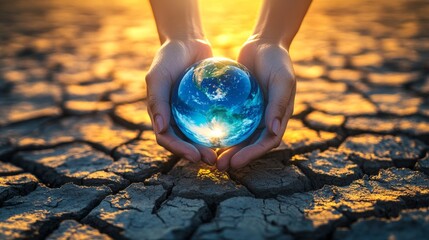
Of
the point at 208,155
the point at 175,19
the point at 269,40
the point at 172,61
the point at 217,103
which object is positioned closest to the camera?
the point at 217,103

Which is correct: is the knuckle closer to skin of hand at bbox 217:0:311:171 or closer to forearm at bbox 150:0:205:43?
skin of hand at bbox 217:0:311:171

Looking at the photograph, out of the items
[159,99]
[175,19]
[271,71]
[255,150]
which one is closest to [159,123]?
[159,99]

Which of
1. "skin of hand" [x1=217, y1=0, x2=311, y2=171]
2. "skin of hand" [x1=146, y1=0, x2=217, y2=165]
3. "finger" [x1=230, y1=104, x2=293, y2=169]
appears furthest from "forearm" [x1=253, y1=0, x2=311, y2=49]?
"finger" [x1=230, y1=104, x2=293, y2=169]

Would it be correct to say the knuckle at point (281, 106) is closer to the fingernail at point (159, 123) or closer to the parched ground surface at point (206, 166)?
the parched ground surface at point (206, 166)

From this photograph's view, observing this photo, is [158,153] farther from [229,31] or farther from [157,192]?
[229,31]

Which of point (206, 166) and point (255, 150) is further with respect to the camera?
point (206, 166)

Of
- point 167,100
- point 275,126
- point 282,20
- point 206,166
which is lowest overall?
point 206,166

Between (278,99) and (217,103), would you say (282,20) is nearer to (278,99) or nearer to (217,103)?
(278,99)
